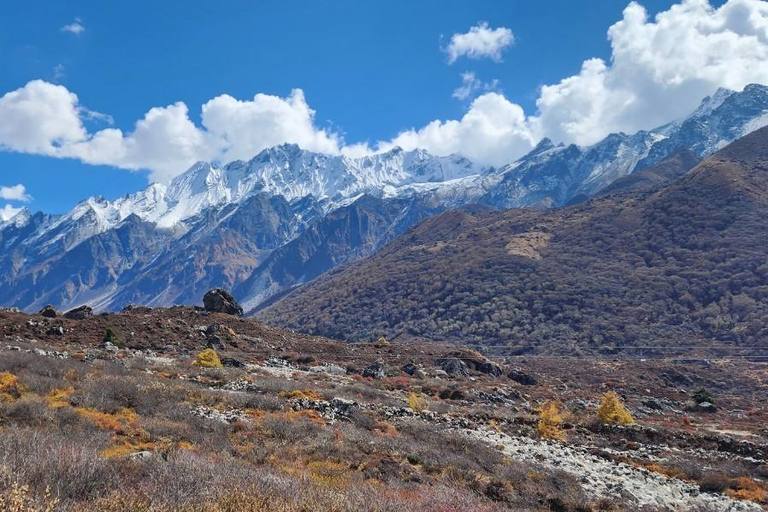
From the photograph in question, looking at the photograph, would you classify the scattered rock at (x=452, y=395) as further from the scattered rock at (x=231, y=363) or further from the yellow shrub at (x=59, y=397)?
the yellow shrub at (x=59, y=397)

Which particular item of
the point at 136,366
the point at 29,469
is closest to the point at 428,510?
the point at 29,469

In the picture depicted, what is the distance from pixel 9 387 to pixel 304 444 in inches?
352

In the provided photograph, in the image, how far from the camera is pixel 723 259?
403ft

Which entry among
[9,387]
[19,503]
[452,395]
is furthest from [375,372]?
[19,503]

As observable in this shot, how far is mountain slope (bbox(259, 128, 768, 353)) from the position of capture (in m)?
104

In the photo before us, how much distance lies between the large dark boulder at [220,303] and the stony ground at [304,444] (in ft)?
54.0

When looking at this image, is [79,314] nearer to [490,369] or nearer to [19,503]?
[490,369]

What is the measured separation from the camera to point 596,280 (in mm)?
127375

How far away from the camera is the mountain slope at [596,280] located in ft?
343

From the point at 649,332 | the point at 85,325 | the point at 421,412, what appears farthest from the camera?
the point at 649,332

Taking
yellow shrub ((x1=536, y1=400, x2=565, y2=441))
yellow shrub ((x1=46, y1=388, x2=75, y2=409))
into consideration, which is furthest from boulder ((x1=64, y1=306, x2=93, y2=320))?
yellow shrub ((x1=536, y1=400, x2=565, y2=441))

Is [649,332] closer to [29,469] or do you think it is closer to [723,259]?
[723,259]

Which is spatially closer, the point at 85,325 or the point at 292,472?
the point at 292,472

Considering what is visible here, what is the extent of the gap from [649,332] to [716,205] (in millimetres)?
71518
